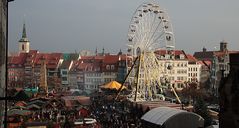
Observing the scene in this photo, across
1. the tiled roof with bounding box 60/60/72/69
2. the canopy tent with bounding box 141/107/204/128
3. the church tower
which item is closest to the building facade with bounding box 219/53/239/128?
the canopy tent with bounding box 141/107/204/128

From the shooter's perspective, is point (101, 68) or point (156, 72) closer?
point (156, 72)

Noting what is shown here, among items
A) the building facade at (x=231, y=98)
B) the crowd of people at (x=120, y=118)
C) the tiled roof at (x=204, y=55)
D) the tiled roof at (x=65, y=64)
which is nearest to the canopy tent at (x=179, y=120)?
the crowd of people at (x=120, y=118)

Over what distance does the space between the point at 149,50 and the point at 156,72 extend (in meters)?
3.14

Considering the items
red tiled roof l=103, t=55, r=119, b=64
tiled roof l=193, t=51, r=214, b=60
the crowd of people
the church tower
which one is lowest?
the crowd of people

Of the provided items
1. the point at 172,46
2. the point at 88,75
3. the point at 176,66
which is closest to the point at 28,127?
the point at 172,46

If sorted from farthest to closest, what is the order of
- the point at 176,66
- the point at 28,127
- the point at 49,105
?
1. the point at 176,66
2. the point at 49,105
3. the point at 28,127

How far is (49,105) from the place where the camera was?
44.8 m

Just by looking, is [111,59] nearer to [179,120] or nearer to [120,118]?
[120,118]

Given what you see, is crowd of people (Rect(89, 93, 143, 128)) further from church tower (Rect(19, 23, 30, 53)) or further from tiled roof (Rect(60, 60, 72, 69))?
church tower (Rect(19, 23, 30, 53))

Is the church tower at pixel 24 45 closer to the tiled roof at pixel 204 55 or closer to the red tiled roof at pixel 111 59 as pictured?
the red tiled roof at pixel 111 59

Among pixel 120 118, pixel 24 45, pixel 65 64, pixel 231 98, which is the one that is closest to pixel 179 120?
pixel 120 118

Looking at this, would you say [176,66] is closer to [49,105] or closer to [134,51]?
[134,51]

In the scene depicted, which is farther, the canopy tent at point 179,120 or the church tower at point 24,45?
the church tower at point 24,45

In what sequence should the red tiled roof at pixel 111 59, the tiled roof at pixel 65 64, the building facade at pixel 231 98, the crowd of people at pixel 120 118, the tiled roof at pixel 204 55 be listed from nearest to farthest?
the building facade at pixel 231 98
the crowd of people at pixel 120 118
the red tiled roof at pixel 111 59
the tiled roof at pixel 65 64
the tiled roof at pixel 204 55
